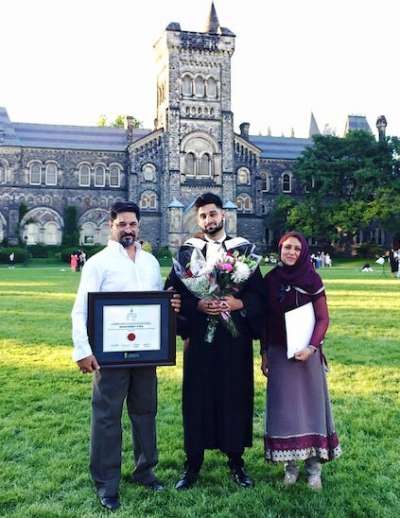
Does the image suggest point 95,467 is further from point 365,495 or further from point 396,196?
point 396,196

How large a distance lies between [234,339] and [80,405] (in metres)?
3.18

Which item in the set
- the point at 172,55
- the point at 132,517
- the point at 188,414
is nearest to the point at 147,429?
the point at 188,414

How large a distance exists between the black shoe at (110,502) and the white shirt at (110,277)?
1176 millimetres

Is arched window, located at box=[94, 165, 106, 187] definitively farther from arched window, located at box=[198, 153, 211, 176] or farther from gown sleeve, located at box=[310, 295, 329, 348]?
gown sleeve, located at box=[310, 295, 329, 348]

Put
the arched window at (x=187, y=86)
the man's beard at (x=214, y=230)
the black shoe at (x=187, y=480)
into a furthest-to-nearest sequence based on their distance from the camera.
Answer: the arched window at (x=187, y=86) → the man's beard at (x=214, y=230) → the black shoe at (x=187, y=480)

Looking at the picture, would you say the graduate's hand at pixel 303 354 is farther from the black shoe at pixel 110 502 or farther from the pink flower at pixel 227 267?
the black shoe at pixel 110 502

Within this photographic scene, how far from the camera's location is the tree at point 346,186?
4916 cm

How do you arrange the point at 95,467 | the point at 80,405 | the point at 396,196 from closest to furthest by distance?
1. the point at 95,467
2. the point at 80,405
3. the point at 396,196

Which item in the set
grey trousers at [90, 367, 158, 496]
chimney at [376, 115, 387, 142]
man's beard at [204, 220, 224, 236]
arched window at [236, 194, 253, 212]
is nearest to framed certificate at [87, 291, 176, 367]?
grey trousers at [90, 367, 158, 496]

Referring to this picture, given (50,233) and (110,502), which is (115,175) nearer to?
(50,233)

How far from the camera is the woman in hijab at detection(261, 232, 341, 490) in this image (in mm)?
5125

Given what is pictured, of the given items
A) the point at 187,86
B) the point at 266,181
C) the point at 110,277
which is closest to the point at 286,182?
the point at 266,181

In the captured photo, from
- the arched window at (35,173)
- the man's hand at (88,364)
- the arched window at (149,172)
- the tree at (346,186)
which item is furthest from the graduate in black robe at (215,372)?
the arched window at (35,173)

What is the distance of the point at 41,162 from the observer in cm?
5412
